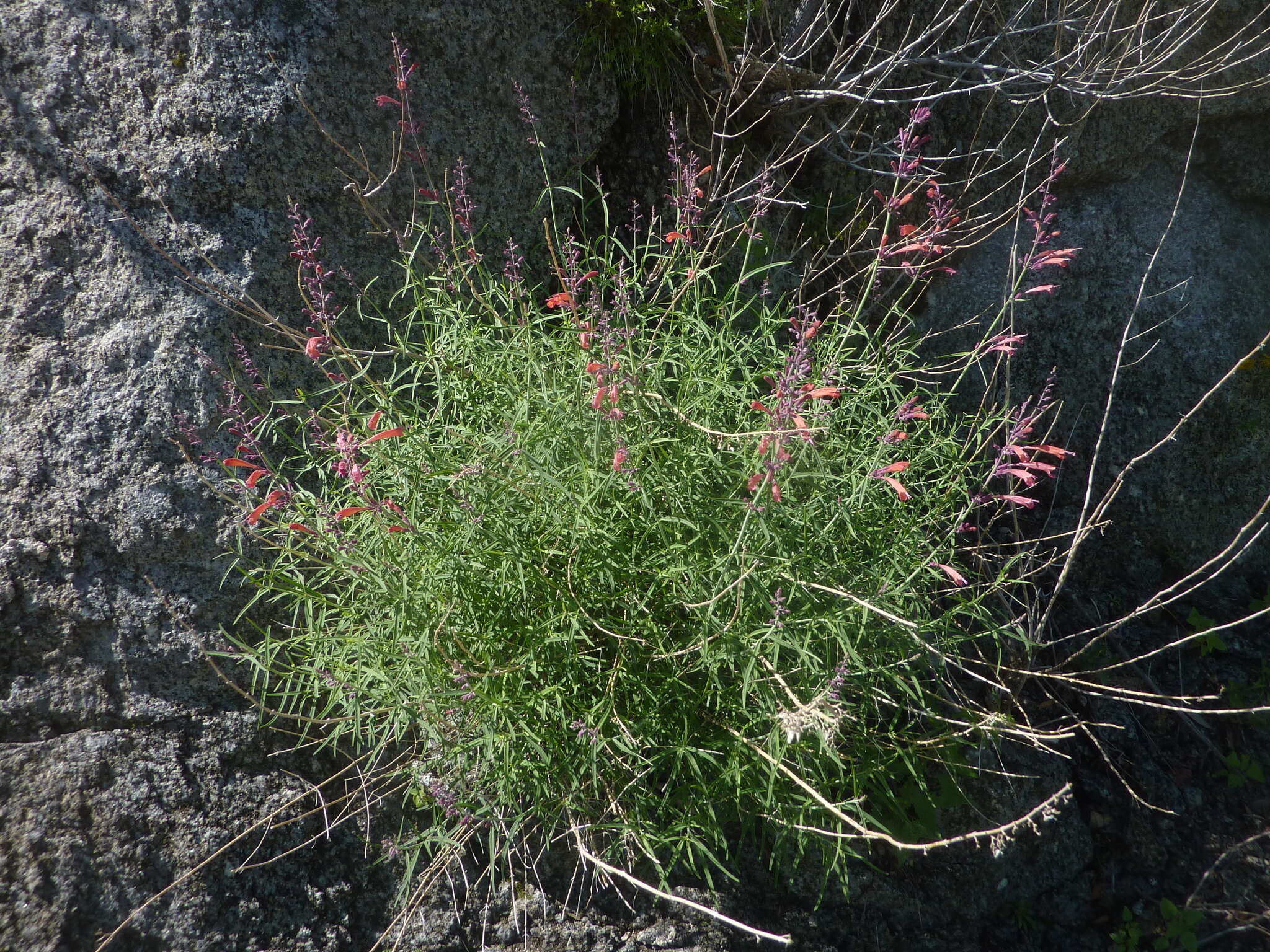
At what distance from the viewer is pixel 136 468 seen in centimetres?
224

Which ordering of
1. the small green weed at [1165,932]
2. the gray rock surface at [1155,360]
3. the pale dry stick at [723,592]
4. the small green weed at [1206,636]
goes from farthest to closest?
1. the gray rock surface at [1155,360]
2. the small green weed at [1206,636]
3. the small green weed at [1165,932]
4. the pale dry stick at [723,592]

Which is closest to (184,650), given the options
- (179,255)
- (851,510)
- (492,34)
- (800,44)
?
(179,255)

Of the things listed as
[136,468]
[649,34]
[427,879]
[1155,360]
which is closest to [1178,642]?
[427,879]

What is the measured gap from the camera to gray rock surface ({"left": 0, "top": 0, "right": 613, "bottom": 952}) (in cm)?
207

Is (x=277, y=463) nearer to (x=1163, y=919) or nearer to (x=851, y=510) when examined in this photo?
(x=851, y=510)

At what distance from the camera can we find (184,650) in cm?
225

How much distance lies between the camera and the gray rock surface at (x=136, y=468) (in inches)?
81.5

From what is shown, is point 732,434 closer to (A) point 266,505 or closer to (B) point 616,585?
(B) point 616,585

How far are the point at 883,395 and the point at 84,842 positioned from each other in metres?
2.51

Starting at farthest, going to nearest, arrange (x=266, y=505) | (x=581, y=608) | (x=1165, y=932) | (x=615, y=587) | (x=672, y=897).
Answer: (x=1165, y=932), (x=615, y=587), (x=581, y=608), (x=266, y=505), (x=672, y=897)

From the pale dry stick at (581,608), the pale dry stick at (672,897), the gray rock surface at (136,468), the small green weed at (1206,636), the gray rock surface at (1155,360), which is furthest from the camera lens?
the gray rock surface at (1155,360)

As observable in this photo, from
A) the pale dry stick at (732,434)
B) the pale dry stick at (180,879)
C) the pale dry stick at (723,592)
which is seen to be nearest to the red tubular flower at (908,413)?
the pale dry stick at (732,434)

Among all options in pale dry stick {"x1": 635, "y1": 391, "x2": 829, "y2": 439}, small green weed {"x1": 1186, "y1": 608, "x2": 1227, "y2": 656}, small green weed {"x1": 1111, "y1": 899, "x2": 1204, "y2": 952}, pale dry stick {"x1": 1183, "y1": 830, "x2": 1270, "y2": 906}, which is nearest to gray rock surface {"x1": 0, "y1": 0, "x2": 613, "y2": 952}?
pale dry stick {"x1": 635, "y1": 391, "x2": 829, "y2": 439}

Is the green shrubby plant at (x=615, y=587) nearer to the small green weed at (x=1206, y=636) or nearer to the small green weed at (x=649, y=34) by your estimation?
the small green weed at (x=649, y=34)
